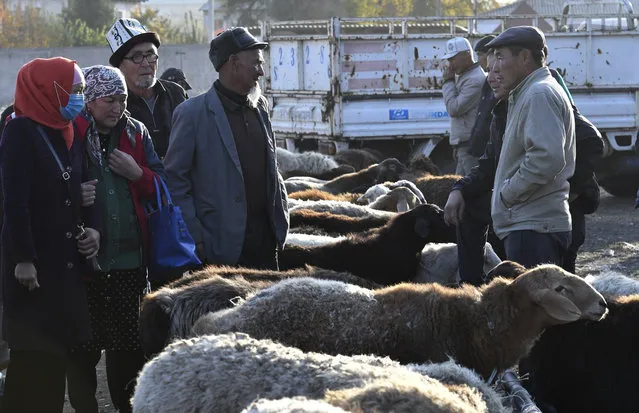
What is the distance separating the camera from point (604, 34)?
54.7ft

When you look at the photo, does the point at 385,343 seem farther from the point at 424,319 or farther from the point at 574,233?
the point at 574,233

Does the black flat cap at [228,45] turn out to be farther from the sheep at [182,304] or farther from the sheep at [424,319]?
the sheep at [424,319]

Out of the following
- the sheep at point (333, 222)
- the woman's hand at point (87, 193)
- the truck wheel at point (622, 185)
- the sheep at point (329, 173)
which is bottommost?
the truck wheel at point (622, 185)

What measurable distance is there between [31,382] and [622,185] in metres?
14.1

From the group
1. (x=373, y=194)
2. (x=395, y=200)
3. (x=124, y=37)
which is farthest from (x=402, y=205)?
(x=124, y=37)

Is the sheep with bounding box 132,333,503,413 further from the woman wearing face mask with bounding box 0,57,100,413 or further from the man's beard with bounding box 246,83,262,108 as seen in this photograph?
the man's beard with bounding box 246,83,262,108

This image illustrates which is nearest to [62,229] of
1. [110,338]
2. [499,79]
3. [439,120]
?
[110,338]

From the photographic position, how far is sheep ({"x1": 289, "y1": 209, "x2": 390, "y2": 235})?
9500mm

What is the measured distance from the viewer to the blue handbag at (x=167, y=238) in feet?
18.9

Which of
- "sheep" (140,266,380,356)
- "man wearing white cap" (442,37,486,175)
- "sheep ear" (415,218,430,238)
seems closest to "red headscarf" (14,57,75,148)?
"sheep" (140,266,380,356)

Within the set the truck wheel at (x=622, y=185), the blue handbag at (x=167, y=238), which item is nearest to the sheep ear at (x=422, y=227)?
the blue handbag at (x=167, y=238)

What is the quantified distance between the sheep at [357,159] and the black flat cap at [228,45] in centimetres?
950

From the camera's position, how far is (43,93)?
17.1ft

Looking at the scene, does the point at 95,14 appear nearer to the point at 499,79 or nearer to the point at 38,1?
the point at 38,1
